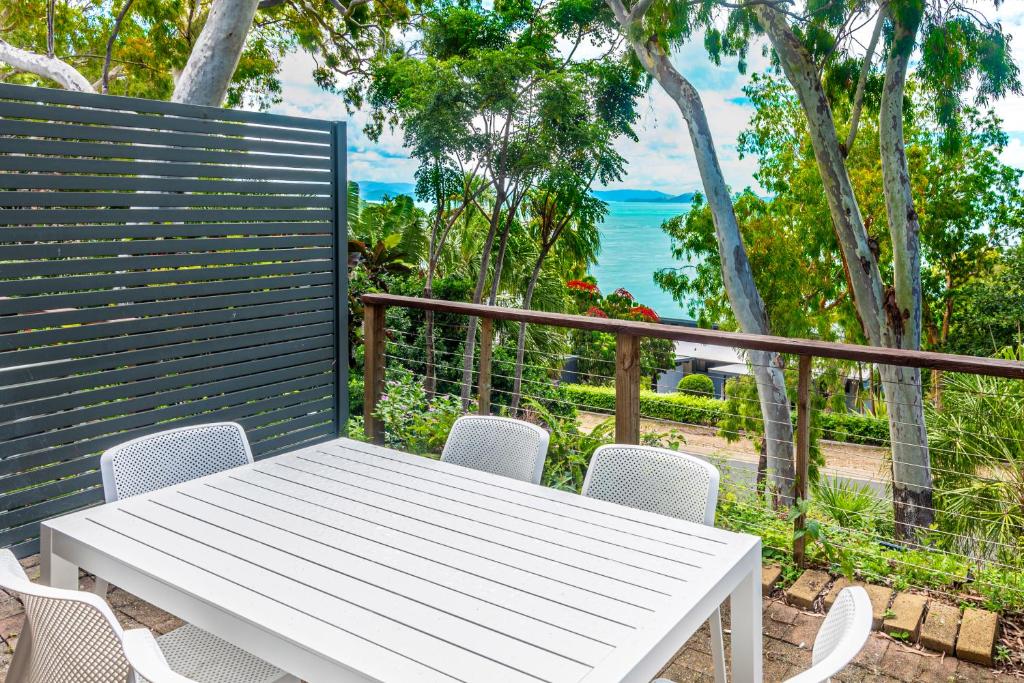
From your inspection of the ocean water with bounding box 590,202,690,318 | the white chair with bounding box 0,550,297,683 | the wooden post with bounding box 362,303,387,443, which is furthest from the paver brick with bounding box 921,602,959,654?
the ocean water with bounding box 590,202,690,318

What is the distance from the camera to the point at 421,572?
1.77 metres

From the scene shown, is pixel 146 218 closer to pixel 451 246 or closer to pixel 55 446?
pixel 55 446

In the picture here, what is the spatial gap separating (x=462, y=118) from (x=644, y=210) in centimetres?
2100

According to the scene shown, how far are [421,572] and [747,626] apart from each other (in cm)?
84

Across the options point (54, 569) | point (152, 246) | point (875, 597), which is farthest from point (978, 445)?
point (54, 569)

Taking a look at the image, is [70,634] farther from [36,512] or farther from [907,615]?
[907,615]

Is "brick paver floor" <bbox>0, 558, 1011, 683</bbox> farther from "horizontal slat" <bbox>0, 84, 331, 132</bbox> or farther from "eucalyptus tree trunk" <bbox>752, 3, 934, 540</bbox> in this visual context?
"eucalyptus tree trunk" <bbox>752, 3, 934, 540</bbox>

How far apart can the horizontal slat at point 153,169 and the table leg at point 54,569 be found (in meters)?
1.83

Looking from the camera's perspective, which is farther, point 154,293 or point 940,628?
point 154,293

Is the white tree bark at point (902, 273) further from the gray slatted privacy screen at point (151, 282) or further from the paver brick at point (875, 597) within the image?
the gray slatted privacy screen at point (151, 282)

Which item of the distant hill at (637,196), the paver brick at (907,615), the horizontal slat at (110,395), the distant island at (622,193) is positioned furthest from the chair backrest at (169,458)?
the distant hill at (637,196)

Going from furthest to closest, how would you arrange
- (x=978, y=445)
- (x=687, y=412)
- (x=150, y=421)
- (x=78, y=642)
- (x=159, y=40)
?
(x=687, y=412) → (x=159, y=40) → (x=978, y=445) → (x=150, y=421) → (x=78, y=642)

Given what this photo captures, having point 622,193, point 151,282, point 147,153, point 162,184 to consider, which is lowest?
point 151,282

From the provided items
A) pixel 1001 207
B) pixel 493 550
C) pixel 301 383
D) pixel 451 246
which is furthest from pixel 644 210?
pixel 493 550
